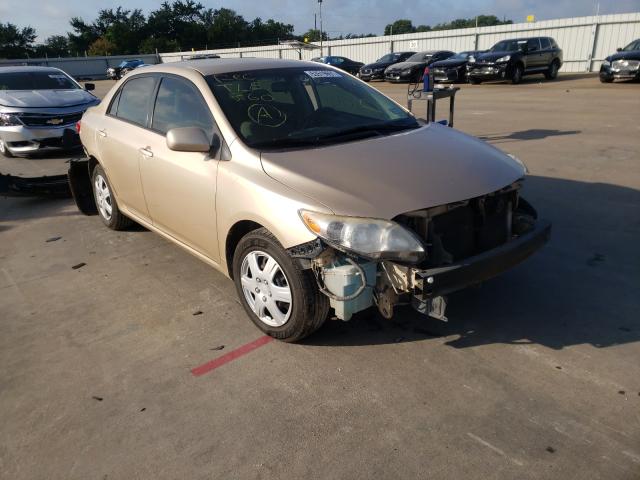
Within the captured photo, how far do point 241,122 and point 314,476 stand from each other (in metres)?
2.27

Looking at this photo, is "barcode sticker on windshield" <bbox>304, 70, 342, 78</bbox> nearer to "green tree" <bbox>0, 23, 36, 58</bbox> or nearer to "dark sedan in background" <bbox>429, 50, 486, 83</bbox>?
"dark sedan in background" <bbox>429, 50, 486, 83</bbox>

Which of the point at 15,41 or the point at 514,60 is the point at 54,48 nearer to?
the point at 15,41

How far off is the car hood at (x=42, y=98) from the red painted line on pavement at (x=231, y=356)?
785cm

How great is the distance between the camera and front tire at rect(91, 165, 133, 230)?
5.21m

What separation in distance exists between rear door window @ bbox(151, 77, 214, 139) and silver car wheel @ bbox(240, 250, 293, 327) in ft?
3.12

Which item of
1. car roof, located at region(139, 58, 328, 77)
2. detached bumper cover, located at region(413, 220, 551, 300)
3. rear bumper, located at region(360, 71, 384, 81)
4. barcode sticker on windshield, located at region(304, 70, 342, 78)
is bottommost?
rear bumper, located at region(360, 71, 384, 81)

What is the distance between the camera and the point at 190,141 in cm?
335

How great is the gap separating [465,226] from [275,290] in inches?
47.7

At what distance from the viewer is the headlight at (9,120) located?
8797 mm

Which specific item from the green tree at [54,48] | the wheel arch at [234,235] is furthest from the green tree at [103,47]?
the wheel arch at [234,235]

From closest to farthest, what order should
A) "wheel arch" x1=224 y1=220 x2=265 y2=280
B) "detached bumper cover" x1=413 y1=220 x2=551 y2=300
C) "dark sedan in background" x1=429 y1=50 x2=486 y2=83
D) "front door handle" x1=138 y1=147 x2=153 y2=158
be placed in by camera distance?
"detached bumper cover" x1=413 y1=220 x2=551 y2=300 < "wheel arch" x1=224 y1=220 x2=265 y2=280 < "front door handle" x1=138 y1=147 x2=153 y2=158 < "dark sedan in background" x1=429 y1=50 x2=486 y2=83

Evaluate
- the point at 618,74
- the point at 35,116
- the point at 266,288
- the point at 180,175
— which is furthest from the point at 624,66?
the point at 266,288

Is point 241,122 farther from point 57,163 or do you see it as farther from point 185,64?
point 57,163

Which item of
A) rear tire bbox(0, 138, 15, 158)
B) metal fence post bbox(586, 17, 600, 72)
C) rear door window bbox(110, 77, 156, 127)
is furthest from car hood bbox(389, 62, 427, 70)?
rear door window bbox(110, 77, 156, 127)
